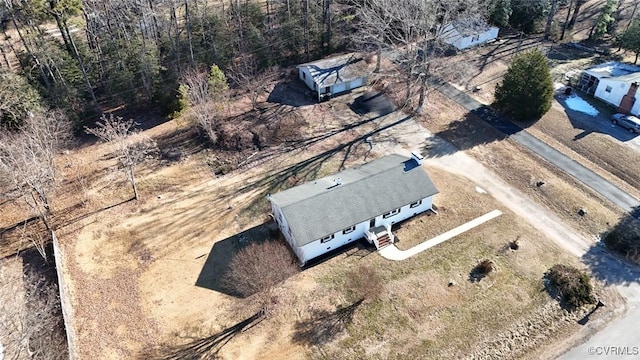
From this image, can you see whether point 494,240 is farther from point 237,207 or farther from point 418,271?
point 237,207

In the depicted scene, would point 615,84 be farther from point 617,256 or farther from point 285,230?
point 285,230

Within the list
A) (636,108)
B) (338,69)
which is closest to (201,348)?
(338,69)

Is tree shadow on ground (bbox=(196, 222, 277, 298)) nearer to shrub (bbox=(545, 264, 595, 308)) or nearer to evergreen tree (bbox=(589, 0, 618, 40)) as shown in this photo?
shrub (bbox=(545, 264, 595, 308))

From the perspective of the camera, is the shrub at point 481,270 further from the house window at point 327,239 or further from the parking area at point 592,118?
the parking area at point 592,118

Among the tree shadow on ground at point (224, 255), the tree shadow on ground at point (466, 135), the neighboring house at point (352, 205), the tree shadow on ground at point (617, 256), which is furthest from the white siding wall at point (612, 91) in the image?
the tree shadow on ground at point (224, 255)

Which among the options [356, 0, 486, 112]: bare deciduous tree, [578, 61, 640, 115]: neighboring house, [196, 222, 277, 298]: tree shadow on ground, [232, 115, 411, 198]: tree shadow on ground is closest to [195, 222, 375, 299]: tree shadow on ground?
[196, 222, 277, 298]: tree shadow on ground

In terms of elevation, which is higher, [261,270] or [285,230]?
[261,270]
